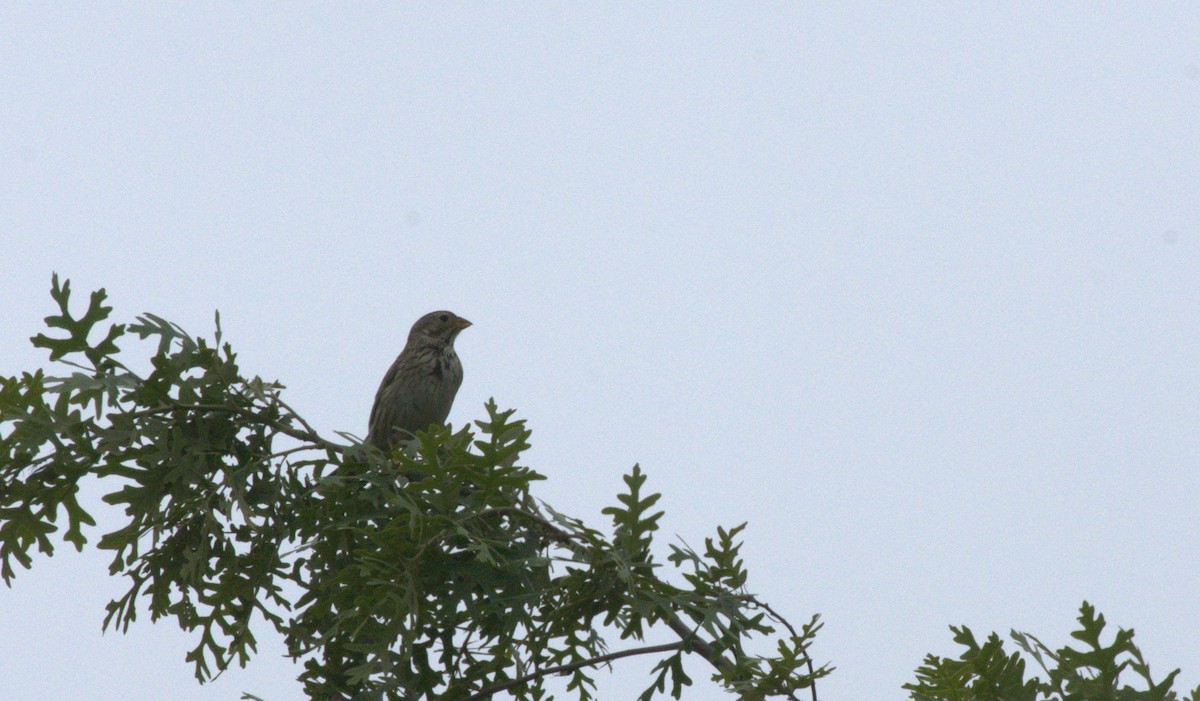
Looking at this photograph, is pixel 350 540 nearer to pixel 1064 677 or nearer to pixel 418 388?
pixel 1064 677

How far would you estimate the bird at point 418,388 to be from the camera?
8.85m

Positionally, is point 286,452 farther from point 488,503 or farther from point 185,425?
point 488,503

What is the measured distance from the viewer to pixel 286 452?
4402mm

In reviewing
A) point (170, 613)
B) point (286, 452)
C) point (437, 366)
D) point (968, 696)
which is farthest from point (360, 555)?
point (437, 366)

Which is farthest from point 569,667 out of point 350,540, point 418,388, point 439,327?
point 439,327

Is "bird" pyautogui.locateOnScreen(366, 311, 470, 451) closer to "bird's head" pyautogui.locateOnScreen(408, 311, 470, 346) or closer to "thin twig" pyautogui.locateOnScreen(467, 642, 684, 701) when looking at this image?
"bird's head" pyautogui.locateOnScreen(408, 311, 470, 346)

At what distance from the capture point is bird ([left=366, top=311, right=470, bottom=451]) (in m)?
8.85

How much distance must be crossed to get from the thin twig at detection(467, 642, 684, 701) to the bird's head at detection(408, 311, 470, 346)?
18.2 feet

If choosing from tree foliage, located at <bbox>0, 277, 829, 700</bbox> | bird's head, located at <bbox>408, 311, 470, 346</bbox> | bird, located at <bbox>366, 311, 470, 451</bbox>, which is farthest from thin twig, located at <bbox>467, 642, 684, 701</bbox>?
bird's head, located at <bbox>408, 311, 470, 346</bbox>

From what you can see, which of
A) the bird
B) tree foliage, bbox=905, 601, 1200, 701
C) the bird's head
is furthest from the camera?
the bird's head

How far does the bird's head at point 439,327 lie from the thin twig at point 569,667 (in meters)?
5.56

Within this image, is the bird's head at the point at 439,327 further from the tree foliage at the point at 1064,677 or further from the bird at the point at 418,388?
the tree foliage at the point at 1064,677

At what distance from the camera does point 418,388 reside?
888 cm

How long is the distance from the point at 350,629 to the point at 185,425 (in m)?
1.01
